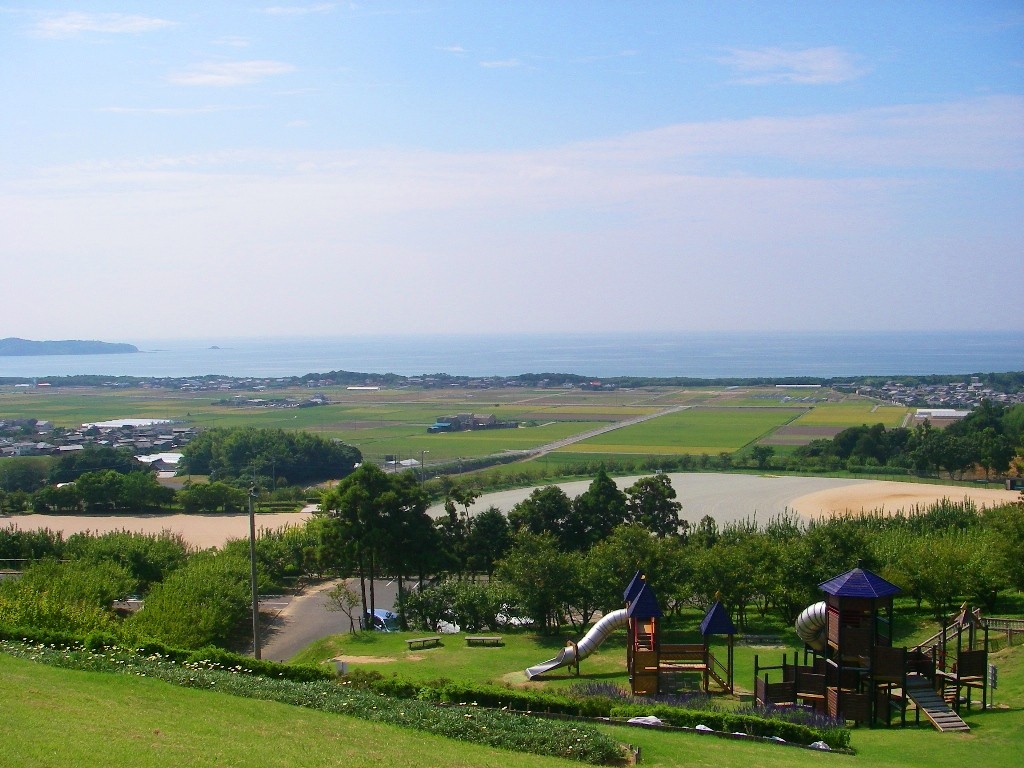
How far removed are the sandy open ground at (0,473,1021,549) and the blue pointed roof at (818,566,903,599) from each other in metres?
25.7

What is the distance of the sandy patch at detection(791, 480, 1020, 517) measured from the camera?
44.6 metres

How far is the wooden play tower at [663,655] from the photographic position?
18375 millimetres

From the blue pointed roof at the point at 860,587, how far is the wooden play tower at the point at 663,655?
2.44 metres

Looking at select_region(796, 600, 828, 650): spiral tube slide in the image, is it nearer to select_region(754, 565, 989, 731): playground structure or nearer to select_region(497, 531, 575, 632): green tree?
select_region(754, 565, 989, 731): playground structure

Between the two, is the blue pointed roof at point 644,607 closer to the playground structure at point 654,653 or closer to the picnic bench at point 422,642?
the playground structure at point 654,653

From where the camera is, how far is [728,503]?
47.5m

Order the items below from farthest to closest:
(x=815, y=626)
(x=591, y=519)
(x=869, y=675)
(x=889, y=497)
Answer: (x=889, y=497), (x=591, y=519), (x=815, y=626), (x=869, y=675)

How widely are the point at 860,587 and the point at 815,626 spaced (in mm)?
1762

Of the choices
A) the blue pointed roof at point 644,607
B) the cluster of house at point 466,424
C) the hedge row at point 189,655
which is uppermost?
the blue pointed roof at point 644,607

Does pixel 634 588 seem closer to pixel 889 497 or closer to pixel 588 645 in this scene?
pixel 588 645

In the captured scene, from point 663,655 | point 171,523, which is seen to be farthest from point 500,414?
point 663,655

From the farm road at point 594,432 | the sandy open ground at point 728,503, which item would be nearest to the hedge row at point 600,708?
the sandy open ground at point 728,503

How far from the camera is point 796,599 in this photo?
23500 mm

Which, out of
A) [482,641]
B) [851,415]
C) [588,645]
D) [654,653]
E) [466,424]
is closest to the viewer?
A: [654,653]
